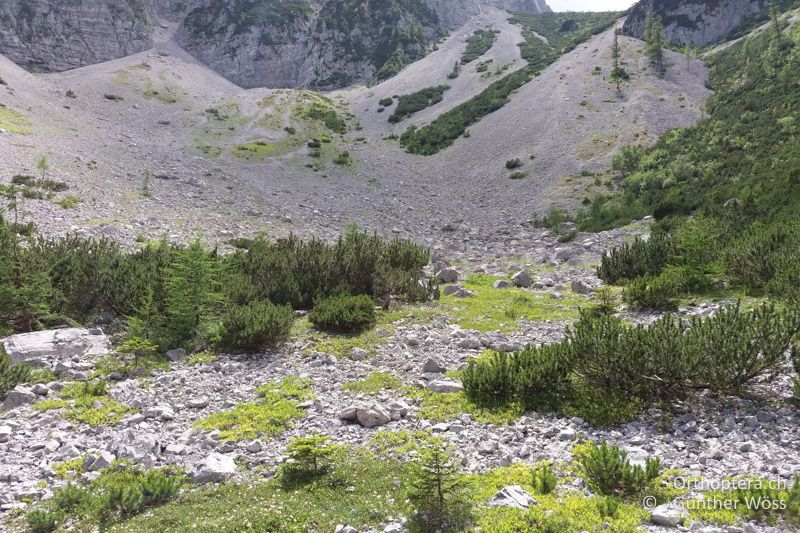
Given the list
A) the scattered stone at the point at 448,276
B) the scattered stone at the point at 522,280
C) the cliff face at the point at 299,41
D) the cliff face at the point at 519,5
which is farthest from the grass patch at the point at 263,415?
the cliff face at the point at 519,5

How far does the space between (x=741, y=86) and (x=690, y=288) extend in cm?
4529

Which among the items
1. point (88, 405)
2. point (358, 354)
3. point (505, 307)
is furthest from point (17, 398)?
point (505, 307)

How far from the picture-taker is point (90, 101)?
60.0 meters

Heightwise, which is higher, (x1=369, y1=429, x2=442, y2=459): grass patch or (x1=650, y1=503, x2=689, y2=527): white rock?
(x1=650, y1=503, x2=689, y2=527): white rock

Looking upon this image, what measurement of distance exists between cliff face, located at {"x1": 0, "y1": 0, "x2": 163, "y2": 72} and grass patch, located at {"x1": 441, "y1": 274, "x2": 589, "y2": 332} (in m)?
106

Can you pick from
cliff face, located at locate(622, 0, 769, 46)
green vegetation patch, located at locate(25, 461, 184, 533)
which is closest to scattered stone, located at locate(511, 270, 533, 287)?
green vegetation patch, located at locate(25, 461, 184, 533)

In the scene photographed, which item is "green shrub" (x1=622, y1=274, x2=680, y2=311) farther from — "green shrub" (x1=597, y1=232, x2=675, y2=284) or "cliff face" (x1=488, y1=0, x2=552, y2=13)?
"cliff face" (x1=488, y1=0, x2=552, y2=13)

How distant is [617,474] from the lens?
5383 mm

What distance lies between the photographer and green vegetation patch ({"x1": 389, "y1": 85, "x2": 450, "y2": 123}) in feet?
227

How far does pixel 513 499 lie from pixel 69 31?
122m

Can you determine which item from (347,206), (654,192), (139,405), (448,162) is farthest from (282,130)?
(139,405)

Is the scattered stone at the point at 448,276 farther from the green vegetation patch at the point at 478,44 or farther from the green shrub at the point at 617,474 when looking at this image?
the green vegetation patch at the point at 478,44

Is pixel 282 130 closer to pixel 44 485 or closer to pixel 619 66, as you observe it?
pixel 619 66

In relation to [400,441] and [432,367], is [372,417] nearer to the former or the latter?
[400,441]
